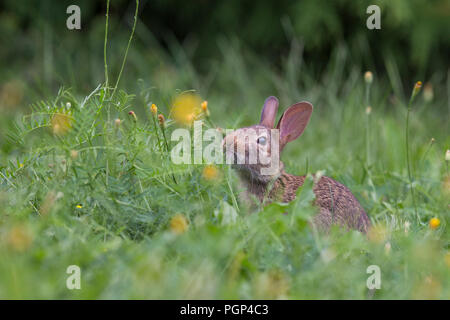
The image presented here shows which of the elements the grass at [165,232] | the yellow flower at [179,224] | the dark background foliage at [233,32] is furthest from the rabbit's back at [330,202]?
the dark background foliage at [233,32]

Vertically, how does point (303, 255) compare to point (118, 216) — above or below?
below

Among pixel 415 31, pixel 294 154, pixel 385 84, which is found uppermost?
pixel 415 31

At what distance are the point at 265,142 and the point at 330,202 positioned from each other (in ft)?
1.57

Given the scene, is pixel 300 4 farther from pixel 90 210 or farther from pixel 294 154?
pixel 90 210

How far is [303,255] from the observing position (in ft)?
7.60

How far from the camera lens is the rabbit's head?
3062 mm

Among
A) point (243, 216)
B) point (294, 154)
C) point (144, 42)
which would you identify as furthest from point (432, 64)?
point (243, 216)

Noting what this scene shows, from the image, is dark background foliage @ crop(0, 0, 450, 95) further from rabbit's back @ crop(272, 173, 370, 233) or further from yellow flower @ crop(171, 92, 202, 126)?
rabbit's back @ crop(272, 173, 370, 233)

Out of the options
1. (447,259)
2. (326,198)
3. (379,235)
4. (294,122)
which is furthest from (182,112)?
(447,259)

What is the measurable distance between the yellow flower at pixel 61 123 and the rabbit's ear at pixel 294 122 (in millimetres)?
1236

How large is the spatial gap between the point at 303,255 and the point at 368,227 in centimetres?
100

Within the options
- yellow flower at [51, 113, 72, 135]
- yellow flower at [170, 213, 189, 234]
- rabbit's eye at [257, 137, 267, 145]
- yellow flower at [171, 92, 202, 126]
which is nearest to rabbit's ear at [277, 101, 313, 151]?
rabbit's eye at [257, 137, 267, 145]

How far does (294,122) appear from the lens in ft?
11.3

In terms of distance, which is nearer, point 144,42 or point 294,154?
point 294,154
